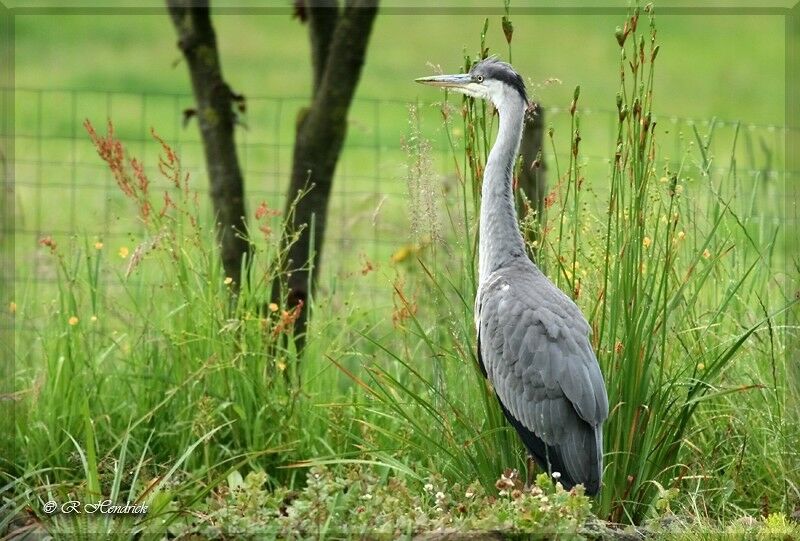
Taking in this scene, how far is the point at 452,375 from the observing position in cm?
485

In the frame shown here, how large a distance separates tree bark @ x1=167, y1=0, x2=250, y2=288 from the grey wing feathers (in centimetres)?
203

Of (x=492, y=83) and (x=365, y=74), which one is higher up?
(x=365, y=74)

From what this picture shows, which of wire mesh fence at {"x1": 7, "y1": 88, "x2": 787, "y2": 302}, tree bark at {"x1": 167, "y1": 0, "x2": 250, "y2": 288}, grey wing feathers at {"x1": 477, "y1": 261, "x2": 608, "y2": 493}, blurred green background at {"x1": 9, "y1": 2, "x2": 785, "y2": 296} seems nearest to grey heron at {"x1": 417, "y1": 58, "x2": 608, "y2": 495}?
grey wing feathers at {"x1": 477, "y1": 261, "x2": 608, "y2": 493}

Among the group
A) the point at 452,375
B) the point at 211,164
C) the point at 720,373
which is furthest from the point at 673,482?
the point at 211,164

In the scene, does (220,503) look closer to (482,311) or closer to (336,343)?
(482,311)

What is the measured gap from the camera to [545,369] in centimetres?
428

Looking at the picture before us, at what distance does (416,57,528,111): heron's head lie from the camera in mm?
4570

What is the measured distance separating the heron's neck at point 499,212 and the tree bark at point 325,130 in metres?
1.55

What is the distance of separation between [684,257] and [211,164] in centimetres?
233

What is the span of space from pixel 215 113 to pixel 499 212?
82.4 inches

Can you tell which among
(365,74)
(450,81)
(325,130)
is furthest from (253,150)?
(450,81)

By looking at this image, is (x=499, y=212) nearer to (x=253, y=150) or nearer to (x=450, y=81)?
(x=450, y=81)

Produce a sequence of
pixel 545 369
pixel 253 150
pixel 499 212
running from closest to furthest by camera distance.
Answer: pixel 545 369 → pixel 499 212 → pixel 253 150

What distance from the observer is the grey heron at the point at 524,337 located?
4.18m
